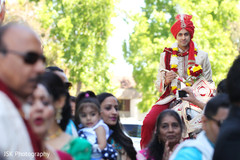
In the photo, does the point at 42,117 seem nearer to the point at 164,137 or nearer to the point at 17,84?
the point at 17,84

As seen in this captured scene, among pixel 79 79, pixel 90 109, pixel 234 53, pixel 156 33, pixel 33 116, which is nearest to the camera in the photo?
pixel 33 116

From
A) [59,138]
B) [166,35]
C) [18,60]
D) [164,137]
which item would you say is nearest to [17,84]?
[18,60]

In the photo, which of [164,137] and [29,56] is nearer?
[29,56]

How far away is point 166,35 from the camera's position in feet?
73.0

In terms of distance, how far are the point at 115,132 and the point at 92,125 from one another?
755mm

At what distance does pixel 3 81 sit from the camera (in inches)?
75.5

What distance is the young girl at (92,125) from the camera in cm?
421

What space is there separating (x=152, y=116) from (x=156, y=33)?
1686cm

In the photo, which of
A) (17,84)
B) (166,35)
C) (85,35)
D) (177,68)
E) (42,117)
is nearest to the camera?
(17,84)

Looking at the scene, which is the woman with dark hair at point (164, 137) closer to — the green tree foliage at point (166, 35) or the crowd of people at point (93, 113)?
the crowd of people at point (93, 113)

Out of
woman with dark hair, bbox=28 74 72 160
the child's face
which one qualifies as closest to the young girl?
the child's face

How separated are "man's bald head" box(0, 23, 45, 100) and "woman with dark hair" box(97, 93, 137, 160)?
9.99ft

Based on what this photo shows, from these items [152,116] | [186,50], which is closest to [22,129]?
[152,116]

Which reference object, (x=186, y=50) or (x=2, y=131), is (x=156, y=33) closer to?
(x=186, y=50)
